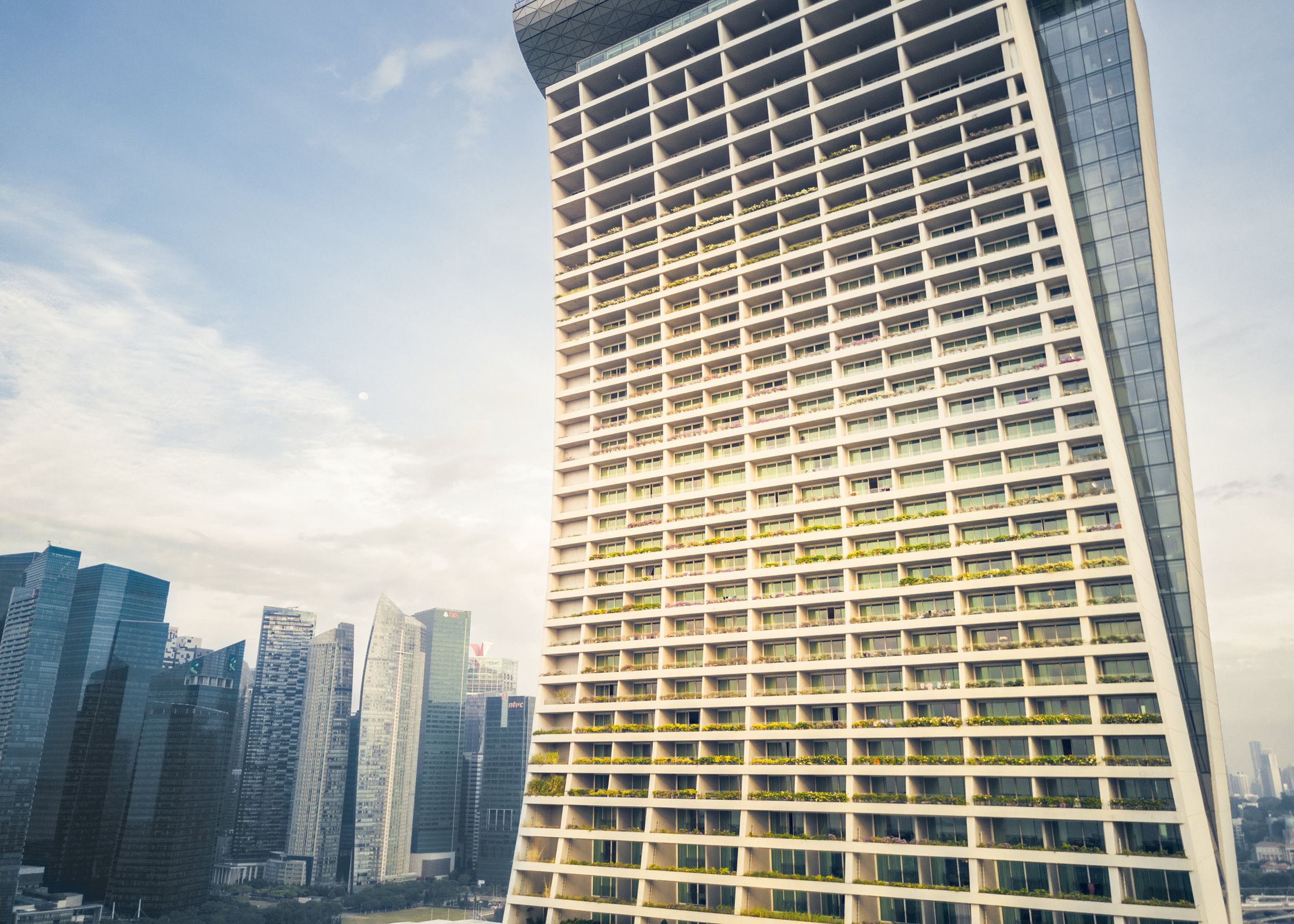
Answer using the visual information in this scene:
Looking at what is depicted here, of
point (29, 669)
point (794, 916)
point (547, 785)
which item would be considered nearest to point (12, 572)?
point (29, 669)

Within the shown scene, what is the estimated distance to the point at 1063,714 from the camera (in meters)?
54.9

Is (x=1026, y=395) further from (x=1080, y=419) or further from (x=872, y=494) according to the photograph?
(x=872, y=494)

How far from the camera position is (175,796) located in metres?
168

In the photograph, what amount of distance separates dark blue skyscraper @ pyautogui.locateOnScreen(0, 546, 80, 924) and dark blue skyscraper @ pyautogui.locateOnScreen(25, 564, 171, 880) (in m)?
2.39

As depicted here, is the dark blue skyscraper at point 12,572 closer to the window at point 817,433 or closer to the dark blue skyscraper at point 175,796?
the dark blue skyscraper at point 175,796

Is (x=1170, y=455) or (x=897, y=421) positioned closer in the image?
(x=1170, y=455)

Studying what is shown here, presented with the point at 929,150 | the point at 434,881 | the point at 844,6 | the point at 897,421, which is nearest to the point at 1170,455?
the point at 897,421

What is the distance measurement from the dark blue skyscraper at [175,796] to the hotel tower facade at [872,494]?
127280 millimetres

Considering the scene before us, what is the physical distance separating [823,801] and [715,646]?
15023 mm

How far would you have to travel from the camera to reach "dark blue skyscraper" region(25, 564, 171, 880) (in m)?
174

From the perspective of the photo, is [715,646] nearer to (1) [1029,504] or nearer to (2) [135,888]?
(1) [1029,504]

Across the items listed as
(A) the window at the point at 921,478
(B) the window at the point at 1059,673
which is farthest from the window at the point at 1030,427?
(B) the window at the point at 1059,673

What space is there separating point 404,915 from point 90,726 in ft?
272

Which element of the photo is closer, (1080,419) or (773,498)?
(1080,419)
